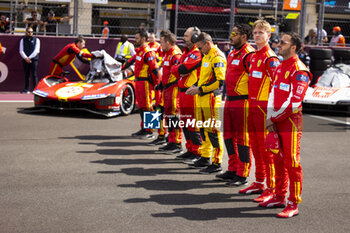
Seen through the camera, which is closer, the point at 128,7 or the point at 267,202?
the point at 267,202

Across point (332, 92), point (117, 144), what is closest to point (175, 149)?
point (117, 144)

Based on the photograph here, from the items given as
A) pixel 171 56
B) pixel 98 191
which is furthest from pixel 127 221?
pixel 171 56

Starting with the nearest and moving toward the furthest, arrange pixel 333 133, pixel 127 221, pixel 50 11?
pixel 127 221 < pixel 333 133 < pixel 50 11

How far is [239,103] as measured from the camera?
6.89 m

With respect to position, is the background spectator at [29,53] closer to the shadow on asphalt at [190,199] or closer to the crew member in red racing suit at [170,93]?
the crew member in red racing suit at [170,93]

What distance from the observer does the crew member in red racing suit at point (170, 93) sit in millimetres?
9211

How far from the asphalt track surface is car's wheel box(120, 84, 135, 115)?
1.94 meters

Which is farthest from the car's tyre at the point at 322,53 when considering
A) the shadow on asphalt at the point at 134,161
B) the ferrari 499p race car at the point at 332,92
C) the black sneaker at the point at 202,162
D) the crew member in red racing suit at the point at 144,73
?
the black sneaker at the point at 202,162

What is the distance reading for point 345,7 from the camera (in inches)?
746

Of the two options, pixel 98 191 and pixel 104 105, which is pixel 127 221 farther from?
pixel 104 105

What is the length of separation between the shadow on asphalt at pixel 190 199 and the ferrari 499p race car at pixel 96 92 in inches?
232

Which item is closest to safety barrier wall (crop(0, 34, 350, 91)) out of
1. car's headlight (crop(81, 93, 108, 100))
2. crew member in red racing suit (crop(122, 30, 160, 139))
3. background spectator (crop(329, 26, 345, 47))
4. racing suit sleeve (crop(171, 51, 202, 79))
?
car's headlight (crop(81, 93, 108, 100))

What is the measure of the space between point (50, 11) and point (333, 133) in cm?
912

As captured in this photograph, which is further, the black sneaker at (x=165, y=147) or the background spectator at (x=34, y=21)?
the background spectator at (x=34, y=21)
